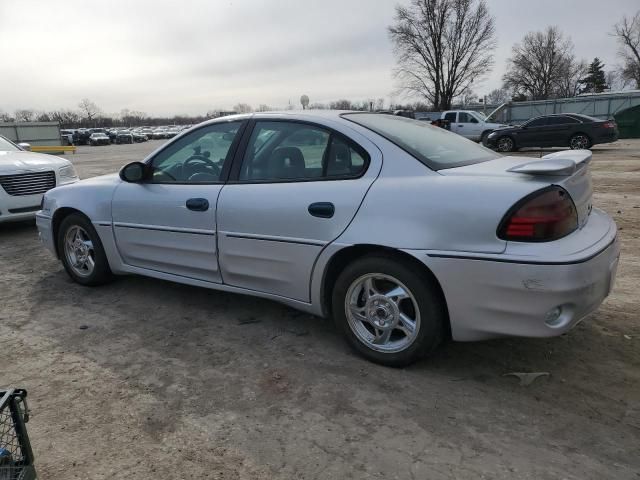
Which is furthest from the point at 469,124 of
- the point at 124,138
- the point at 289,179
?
the point at 124,138

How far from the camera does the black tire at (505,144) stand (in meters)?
19.4

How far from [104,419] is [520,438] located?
210 cm

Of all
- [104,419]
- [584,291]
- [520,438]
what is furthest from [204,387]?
[584,291]

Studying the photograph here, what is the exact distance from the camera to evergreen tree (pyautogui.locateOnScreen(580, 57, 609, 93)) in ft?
246

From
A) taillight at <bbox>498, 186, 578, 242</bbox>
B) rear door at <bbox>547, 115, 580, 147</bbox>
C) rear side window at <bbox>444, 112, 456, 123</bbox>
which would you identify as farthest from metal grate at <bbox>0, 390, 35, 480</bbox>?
rear side window at <bbox>444, 112, 456, 123</bbox>

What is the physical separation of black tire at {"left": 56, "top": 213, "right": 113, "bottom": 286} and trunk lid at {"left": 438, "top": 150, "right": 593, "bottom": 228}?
125 inches

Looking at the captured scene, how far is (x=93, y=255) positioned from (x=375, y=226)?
2969 millimetres

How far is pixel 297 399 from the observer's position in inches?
110

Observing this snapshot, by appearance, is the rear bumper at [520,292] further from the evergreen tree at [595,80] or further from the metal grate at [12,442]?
the evergreen tree at [595,80]

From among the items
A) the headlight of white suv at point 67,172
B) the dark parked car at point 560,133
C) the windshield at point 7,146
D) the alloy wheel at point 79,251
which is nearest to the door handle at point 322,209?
the alloy wheel at point 79,251

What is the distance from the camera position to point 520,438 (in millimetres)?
2389

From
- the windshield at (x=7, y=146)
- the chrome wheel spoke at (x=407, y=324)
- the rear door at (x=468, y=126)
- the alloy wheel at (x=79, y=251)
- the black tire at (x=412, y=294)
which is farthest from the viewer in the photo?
the rear door at (x=468, y=126)

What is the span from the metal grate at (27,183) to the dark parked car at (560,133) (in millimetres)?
16492

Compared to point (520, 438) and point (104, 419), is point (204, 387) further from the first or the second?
point (520, 438)
